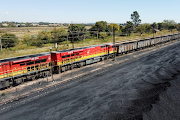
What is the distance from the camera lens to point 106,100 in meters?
17.8

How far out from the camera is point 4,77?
69.2ft

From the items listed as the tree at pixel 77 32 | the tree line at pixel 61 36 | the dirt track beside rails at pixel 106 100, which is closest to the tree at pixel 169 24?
the tree line at pixel 61 36

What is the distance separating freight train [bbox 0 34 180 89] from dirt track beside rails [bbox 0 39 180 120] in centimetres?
630

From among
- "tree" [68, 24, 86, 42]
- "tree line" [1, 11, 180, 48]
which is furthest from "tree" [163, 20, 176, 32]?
"tree" [68, 24, 86, 42]

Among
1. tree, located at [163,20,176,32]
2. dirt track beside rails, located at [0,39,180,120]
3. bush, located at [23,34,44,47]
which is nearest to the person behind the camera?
dirt track beside rails, located at [0,39,180,120]

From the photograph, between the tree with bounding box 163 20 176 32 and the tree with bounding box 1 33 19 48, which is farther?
the tree with bounding box 163 20 176 32

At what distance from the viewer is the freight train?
21.7 meters

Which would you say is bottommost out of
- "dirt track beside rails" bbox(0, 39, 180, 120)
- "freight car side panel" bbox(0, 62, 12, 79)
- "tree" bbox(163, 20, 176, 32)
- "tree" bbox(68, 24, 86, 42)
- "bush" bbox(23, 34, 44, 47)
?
"dirt track beside rails" bbox(0, 39, 180, 120)

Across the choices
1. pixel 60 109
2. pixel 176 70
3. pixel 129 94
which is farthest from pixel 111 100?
pixel 176 70

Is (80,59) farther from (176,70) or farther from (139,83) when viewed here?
(176,70)

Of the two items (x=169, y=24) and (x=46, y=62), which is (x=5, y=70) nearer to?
(x=46, y=62)

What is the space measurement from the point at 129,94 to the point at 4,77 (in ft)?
62.2

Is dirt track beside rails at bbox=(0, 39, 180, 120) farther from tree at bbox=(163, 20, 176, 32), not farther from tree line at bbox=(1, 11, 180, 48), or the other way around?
tree at bbox=(163, 20, 176, 32)

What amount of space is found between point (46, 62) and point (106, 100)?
47.2 feet
